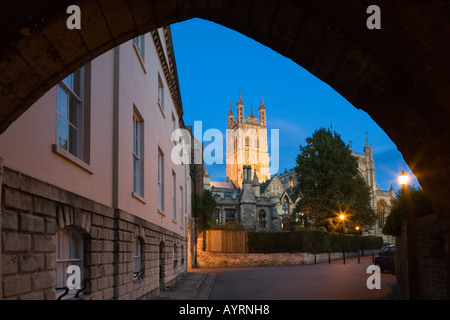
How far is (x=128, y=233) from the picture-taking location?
373 inches

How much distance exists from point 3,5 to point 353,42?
107 inches

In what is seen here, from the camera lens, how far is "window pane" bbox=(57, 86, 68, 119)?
6293 mm

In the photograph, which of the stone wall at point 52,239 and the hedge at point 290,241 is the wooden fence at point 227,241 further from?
the stone wall at point 52,239

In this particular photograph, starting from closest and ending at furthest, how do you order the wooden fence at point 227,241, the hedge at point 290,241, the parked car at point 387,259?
the parked car at point 387,259 < the hedge at point 290,241 < the wooden fence at point 227,241

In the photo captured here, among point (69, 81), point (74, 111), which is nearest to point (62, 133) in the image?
point (74, 111)

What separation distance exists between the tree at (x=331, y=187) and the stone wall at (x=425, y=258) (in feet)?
110

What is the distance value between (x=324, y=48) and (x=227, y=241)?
33.7 metres

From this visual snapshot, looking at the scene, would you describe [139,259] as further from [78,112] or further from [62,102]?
[62,102]

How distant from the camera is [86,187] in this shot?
23.0 feet

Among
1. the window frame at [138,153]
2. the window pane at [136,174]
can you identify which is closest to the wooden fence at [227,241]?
the window frame at [138,153]

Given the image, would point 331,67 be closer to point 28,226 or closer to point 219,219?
point 28,226

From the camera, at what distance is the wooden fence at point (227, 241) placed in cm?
3650

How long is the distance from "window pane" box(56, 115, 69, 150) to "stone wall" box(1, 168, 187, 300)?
822 millimetres
